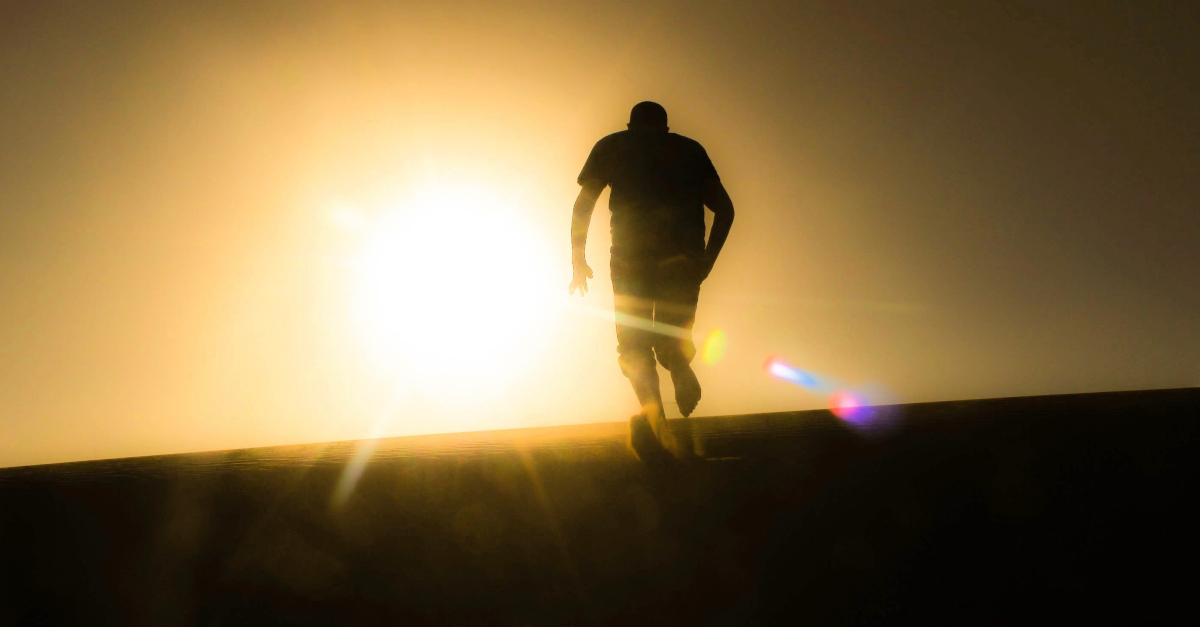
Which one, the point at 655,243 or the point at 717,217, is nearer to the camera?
the point at 655,243

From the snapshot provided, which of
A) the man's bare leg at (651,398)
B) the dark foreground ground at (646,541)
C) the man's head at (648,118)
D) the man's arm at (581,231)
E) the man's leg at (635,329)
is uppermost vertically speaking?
the man's head at (648,118)

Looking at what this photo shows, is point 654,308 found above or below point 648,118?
below

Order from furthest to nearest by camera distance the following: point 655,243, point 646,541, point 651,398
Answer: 1. point 655,243
2. point 651,398
3. point 646,541

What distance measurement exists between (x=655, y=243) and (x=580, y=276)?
2.12 ft

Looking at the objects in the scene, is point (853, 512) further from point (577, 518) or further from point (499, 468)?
point (499, 468)

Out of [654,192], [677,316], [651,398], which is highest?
[654,192]

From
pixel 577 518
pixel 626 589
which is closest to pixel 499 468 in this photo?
pixel 577 518

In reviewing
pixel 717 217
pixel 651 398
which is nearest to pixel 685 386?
pixel 651 398

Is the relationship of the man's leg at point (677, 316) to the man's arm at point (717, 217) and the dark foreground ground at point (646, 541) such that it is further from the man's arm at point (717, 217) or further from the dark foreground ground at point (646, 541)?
the dark foreground ground at point (646, 541)

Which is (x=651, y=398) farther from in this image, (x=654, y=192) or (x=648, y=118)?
(x=648, y=118)

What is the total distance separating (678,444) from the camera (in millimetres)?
2605

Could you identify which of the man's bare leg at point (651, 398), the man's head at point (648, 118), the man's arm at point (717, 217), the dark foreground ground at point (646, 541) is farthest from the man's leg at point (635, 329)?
the dark foreground ground at point (646, 541)

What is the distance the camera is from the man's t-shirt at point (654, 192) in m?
3.25

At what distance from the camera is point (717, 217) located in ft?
11.8
